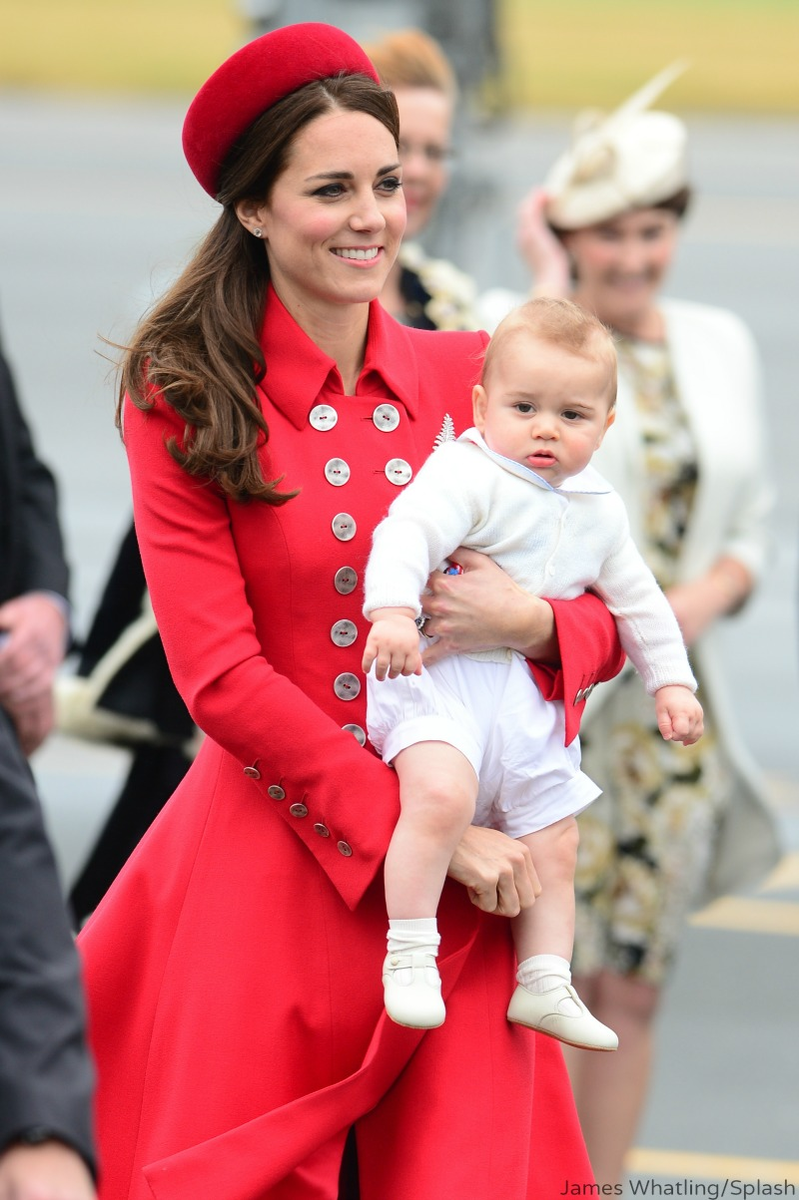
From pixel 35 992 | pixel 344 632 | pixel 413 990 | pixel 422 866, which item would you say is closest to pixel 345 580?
pixel 344 632

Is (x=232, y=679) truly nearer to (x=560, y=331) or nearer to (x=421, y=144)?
(x=560, y=331)

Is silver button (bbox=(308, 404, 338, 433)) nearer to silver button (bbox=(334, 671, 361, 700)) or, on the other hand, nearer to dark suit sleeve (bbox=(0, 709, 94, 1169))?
silver button (bbox=(334, 671, 361, 700))

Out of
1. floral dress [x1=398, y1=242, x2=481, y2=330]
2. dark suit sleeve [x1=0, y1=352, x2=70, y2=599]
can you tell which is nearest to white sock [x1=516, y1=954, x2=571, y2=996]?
dark suit sleeve [x1=0, y1=352, x2=70, y2=599]

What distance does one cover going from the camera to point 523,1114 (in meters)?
2.73

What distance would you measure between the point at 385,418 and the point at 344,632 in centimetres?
32

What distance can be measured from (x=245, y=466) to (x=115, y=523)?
737cm

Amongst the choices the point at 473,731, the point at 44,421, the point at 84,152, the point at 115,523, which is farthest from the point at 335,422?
the point at 84,152

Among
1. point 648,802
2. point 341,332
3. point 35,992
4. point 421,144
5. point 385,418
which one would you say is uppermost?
point 421,144

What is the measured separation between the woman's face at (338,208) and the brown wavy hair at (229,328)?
0.09 feet

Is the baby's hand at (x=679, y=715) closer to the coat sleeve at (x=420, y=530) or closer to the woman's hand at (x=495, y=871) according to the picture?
the woman's hand at (x=495, y=871)

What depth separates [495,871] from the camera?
2619 millimetres

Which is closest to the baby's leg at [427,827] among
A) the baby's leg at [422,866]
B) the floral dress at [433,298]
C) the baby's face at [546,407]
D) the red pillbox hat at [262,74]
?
the baby's leg at [422,866]

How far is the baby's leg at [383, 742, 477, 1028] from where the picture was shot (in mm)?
2602

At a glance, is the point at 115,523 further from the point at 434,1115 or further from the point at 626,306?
the point at 434,1115
